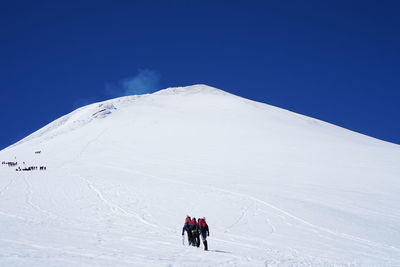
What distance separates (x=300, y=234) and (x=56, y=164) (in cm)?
2575

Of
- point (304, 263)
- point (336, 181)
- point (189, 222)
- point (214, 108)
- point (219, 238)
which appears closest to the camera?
point (304, 263)

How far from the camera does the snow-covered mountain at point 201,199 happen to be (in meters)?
11.6

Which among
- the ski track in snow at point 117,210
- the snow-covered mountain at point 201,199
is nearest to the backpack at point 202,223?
→ the snow-covered mountain at point 201,199

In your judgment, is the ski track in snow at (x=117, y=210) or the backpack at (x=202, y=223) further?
the ski track in snow at (x=117, y=210)

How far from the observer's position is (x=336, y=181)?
1168 inches

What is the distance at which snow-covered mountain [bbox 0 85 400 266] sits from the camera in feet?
38.2

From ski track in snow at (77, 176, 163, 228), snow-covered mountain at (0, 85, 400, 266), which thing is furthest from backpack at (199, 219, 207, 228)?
ski track in snow at (77, 176, 163, 228)

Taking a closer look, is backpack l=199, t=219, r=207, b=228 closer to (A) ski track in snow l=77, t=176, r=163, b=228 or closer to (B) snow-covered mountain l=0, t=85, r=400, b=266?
(B) snow-covered mountain l=0, t=85, r=400, b=266

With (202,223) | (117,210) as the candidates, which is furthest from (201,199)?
(202,223)

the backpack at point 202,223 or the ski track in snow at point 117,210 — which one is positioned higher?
the ski track in snow at point 117,210

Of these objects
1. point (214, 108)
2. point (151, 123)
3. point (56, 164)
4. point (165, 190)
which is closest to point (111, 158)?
point (56, 164)

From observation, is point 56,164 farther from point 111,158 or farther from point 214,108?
point 214,108

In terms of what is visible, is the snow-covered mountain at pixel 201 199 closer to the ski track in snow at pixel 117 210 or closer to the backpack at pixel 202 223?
the ski track in snow at pixel 117 210

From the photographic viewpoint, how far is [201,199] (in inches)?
866
